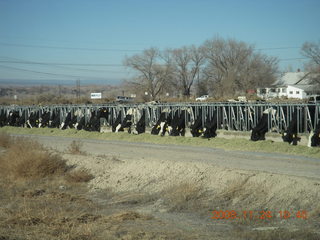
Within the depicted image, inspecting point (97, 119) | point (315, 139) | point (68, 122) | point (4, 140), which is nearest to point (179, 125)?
point (97, 119)

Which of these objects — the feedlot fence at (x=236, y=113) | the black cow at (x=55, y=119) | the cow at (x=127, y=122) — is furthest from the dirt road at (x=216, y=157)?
the black cow at (x=55, y=119)

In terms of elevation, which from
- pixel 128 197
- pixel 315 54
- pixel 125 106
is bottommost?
pixel 128 197

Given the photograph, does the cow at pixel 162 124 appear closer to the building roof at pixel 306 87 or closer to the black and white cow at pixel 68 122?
the black and white cow at pixel 68 122

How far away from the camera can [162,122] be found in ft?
90.2

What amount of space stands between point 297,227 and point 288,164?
822 cm

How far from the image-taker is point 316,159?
17828 mm

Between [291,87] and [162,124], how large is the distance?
5353cm

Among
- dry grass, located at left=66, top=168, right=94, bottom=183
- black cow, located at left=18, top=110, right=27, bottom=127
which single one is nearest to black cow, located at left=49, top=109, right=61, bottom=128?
black cow, located at left=18, top=110, right=27, bottom=127

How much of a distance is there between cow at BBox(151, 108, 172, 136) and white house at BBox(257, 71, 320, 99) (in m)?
43.8

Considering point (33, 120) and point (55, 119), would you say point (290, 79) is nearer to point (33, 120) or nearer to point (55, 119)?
point (33, 120)

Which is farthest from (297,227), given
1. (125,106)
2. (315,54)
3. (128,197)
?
(315,54)

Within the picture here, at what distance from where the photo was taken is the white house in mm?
70750

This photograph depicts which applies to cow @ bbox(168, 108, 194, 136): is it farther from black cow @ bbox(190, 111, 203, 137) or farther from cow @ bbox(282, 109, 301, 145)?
cow @ bbox(282, 109, 301, 145)

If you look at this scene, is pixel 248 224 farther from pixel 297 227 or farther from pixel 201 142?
pixel 201 142
